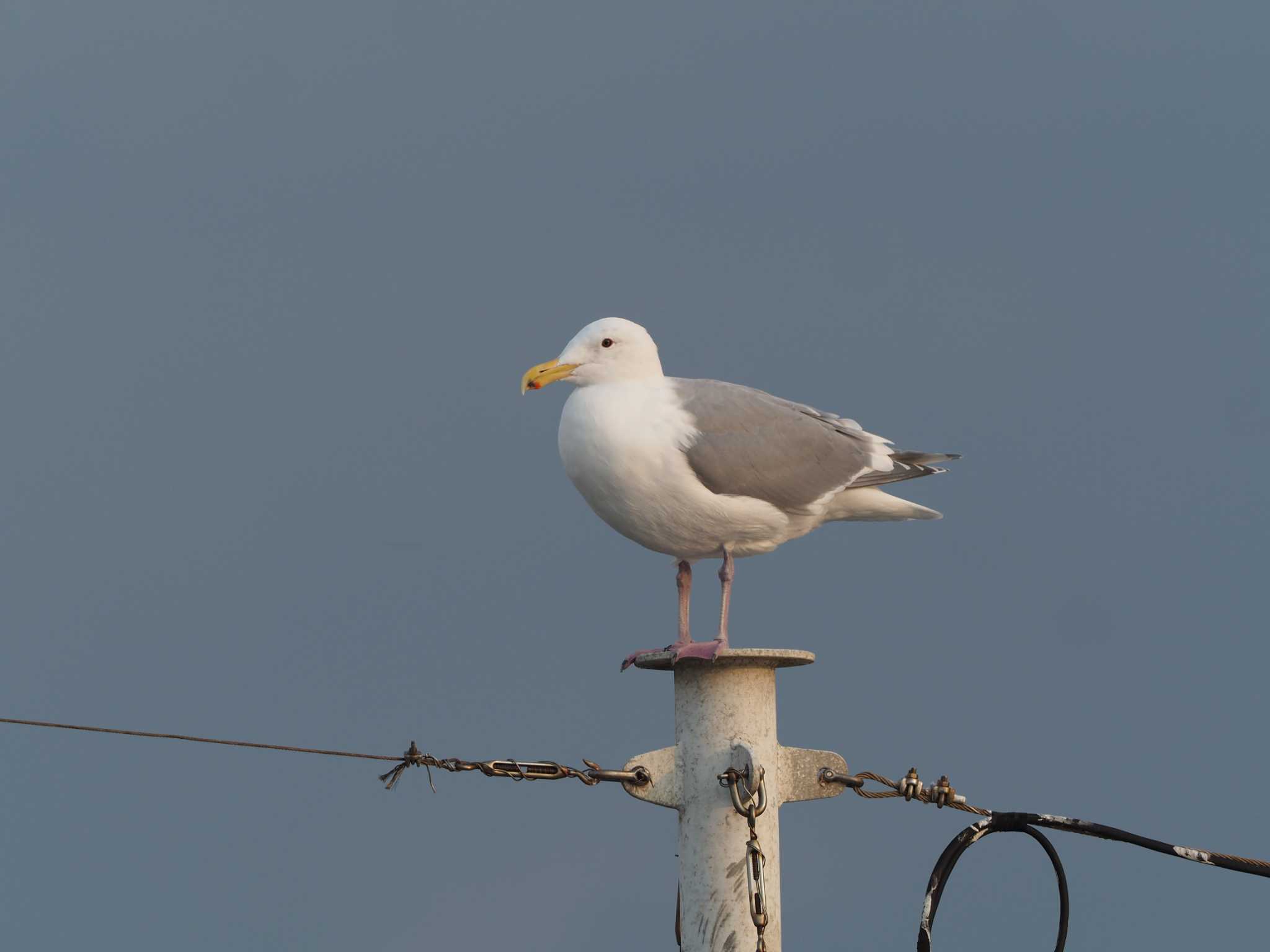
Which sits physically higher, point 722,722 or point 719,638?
point 719,638

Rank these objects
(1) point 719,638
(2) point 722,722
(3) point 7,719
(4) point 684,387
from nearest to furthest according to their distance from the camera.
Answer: (3) point 7,719
(2) point 722,722
(1) point 719,638
(4) point 684,387

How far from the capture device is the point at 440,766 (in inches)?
293

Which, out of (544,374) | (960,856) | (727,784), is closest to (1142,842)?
(960,856)

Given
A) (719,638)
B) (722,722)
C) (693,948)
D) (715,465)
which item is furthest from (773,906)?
(715,465)

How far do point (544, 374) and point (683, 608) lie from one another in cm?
158

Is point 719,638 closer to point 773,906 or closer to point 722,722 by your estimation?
point 722,722

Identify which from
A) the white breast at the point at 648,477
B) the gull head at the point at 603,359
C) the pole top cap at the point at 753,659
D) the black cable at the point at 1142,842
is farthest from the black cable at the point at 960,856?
the gull head at the point at 603,359

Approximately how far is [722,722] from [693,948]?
1040 mm

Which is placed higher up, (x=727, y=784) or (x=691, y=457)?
(x=691, y=457)

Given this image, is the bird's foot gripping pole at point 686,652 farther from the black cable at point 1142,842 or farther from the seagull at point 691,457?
the black cable at point 1142,842

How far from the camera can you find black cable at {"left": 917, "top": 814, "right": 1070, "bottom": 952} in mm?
6840

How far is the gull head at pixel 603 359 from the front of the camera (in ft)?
30.0

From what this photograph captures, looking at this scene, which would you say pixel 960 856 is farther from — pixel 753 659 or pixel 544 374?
pixel 544 374

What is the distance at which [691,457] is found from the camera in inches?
339
